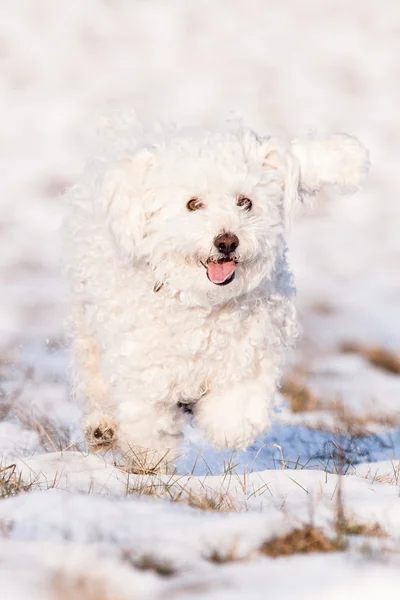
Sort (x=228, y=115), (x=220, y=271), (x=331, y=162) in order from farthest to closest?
1. (x=228, y=115)
2. (x=331, y=162)
3. (x=220, y=271)

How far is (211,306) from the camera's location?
437 centimetres

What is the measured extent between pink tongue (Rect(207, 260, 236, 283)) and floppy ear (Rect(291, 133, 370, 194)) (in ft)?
2.54

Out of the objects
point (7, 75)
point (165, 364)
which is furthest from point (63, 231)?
point (7, 75)

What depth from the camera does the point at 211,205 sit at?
4.25 metres

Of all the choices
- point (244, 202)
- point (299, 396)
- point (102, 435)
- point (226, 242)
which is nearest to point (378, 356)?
point (299, 396)

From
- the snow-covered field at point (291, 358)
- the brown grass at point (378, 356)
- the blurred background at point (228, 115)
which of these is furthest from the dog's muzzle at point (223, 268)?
the brown grass at point (378, 356)

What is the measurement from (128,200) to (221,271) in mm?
605

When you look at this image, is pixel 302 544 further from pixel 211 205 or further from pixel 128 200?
pixel 128 200

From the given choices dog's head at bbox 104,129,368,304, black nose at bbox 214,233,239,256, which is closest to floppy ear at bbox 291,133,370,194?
dog's head at bbox 104,129,368,304

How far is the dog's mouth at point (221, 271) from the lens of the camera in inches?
164

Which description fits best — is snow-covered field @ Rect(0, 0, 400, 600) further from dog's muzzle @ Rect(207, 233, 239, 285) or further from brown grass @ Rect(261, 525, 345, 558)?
dog's muzzle @ Rect(207, 233, 239, 285)

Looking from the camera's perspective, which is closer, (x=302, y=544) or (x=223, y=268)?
(x=302, y=544)

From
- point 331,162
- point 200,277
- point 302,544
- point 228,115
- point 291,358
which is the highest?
point 291,358

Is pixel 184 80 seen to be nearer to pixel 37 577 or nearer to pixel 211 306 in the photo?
pixel 211 306
